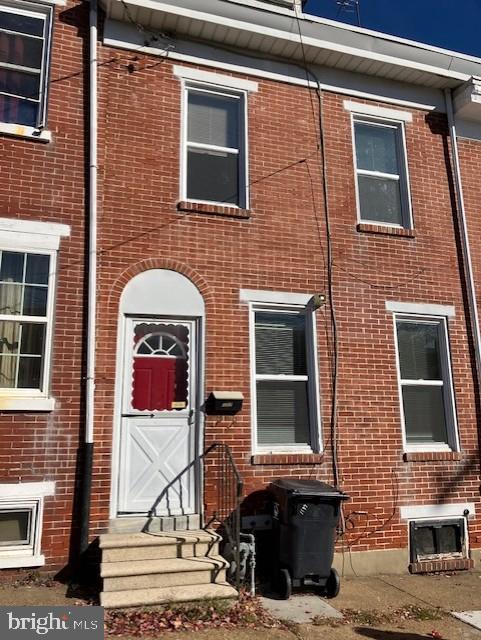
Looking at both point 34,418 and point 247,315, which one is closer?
point 34,418

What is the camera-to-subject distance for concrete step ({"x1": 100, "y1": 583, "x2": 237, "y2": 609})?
15.8ft

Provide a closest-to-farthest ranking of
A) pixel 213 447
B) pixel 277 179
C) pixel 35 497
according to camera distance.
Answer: pixel 35 497, pixel 213 447, pixel 277 179

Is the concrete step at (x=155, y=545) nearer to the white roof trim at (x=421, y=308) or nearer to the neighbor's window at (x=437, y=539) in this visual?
the neighbor's window at (x=437, y=539)

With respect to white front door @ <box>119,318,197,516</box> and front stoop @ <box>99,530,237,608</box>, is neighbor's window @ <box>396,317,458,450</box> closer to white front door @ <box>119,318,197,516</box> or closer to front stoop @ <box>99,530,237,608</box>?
white front door @ <box>119,318,197,516</box>

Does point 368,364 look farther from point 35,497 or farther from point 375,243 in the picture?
point 35,497

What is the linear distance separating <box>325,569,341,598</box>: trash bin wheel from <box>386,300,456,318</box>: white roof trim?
3.55 metres

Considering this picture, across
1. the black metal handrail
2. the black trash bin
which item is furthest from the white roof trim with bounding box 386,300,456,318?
the black metal handrail

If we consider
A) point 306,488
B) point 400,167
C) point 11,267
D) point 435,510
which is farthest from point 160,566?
point 400,167

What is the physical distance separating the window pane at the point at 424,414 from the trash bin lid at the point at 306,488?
1890 mm

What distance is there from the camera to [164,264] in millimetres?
6754

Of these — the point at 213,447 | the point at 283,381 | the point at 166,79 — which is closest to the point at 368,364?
the point at 283,381

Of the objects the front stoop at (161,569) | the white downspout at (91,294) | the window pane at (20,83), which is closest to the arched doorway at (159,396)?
the white downspout at (91,294)

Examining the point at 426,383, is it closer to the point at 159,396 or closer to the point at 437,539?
the point at 437,539

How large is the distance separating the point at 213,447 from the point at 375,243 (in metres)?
3.68
